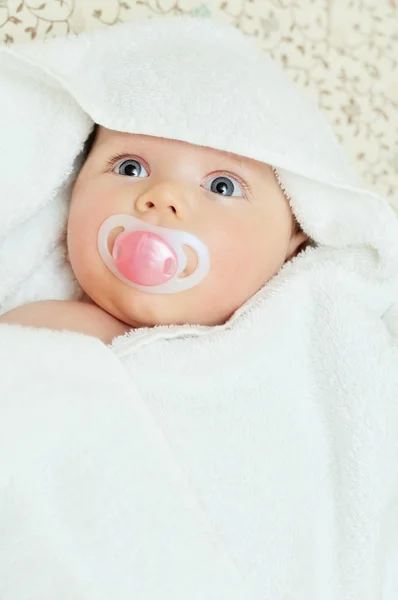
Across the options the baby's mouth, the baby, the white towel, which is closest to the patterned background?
the white towel

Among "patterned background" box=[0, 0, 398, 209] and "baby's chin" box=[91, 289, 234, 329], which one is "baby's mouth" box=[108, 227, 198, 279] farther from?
"patterned background" box=[0, 0, 398, 209]

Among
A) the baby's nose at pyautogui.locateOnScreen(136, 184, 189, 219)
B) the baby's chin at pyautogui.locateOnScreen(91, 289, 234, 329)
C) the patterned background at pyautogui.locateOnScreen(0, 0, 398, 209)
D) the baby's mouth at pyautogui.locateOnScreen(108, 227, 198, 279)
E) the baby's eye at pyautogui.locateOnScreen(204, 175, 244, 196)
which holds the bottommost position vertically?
the baby's chin at pyautogui.locateOnScreen(91, 289, 234, 329)

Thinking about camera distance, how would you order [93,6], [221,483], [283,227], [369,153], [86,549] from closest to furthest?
[86,549] → [221,483] → [283,227] → [93,6] → [369,153]

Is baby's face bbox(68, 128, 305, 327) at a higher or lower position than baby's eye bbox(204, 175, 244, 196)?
lower

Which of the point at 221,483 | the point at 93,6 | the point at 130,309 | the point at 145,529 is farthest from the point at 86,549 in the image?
the point at 93,6

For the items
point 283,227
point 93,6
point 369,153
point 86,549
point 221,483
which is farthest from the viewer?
point 369,153

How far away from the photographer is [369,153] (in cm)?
127

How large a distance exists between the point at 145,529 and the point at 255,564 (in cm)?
15

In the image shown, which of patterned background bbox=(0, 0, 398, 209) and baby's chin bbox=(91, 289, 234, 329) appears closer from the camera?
baby's chin bbox=(91, 289, 234, 329)

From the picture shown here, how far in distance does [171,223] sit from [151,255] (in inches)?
1.8

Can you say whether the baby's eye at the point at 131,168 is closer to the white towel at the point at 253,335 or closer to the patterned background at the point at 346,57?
the white towel at the point at 253,335

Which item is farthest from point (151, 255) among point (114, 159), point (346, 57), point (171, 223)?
point (346, 57)

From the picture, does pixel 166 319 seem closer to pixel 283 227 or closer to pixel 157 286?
pixel 157 286

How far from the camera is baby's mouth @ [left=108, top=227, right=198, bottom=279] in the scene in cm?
91
